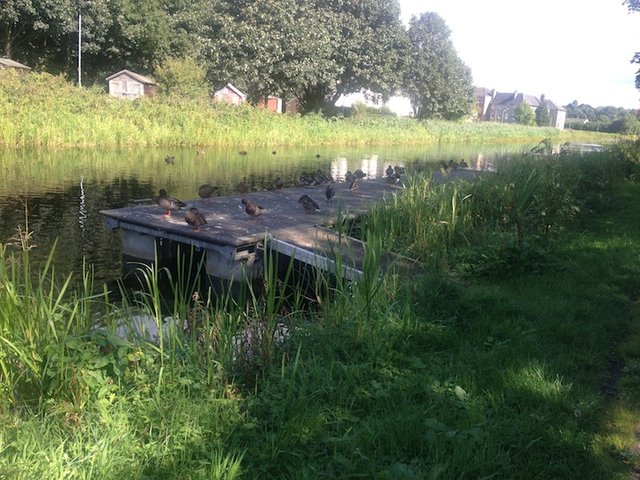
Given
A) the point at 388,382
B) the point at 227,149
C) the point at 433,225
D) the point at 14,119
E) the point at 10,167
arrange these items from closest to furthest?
the point at 388,382 → the point at 433,225 → the point at 10,167 → the point at 14,119 → the point at 227,149

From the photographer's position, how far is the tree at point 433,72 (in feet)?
190

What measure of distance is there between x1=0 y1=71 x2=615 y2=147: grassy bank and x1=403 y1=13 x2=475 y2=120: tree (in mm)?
14073

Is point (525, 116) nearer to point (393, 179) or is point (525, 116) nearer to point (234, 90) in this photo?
point (234, 90)

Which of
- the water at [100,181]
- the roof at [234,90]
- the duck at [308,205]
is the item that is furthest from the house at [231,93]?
the duck at [308,205]

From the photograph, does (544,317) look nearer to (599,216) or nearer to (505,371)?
(505,371)

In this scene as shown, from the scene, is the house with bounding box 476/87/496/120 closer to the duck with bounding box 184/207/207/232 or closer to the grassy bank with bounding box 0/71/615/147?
the grassy bank with bounding box 0/71/615/147

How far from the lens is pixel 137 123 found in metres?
29.6

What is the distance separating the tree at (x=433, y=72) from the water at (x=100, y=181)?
2914cm

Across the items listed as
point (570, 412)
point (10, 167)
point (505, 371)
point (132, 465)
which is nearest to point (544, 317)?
point (505, 371)

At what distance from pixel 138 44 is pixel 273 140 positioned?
25.4 meters

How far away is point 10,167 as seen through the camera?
61.1 ft

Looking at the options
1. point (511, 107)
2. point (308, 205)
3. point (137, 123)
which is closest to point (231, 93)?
point (137, 123)

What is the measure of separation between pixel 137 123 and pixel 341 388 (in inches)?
1099

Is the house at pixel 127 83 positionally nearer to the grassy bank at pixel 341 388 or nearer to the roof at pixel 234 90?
the roof at pixel 234 90
